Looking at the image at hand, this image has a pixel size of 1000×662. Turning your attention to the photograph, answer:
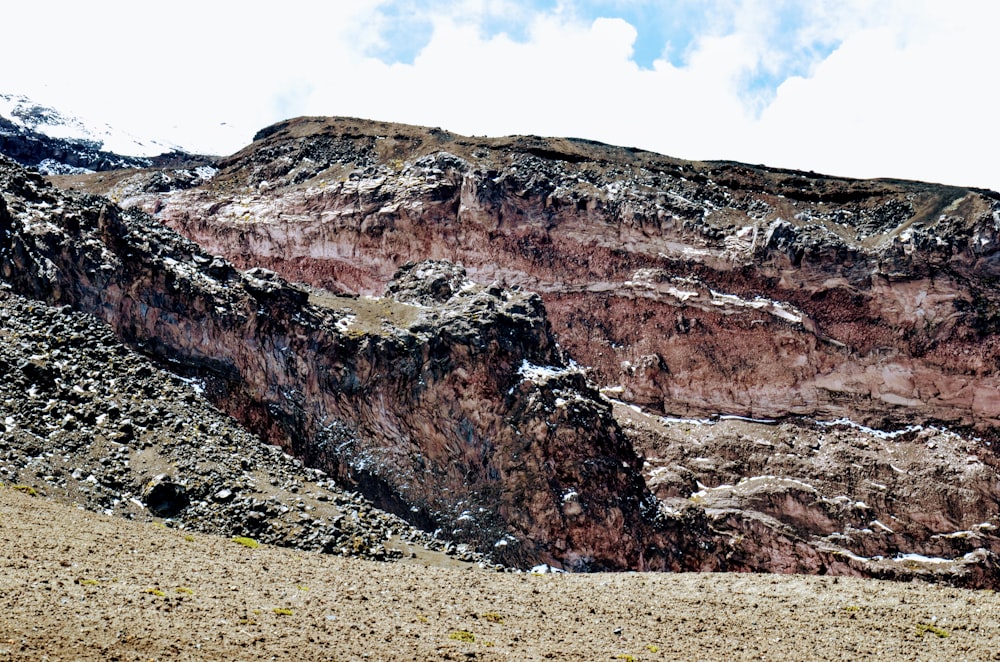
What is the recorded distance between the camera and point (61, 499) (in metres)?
24.8

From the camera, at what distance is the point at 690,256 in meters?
63.7

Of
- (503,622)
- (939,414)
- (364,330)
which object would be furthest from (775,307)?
(503,622)

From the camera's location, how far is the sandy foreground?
15523mm

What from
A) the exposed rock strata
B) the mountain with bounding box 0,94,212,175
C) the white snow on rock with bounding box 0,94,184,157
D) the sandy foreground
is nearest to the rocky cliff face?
the sandy foreground

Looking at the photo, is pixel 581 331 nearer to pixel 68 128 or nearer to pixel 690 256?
pixel 690 256

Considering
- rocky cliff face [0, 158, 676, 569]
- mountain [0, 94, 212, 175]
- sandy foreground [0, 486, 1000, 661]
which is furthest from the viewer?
mountain [0, 94, 212, 175]

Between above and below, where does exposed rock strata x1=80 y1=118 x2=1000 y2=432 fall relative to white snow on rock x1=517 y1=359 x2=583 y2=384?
above

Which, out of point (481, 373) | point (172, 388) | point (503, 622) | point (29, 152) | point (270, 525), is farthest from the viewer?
point (29, 152)

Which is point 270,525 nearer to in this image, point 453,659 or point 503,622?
point 503,622

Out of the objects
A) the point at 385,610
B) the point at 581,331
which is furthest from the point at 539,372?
the point at 385,610

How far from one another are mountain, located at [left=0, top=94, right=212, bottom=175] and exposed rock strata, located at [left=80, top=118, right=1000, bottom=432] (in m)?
30.3

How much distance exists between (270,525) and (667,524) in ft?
69.0

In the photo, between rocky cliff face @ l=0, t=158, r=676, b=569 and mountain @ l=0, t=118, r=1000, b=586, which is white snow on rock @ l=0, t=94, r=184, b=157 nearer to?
mountain @ l=0, t=118, r=1000, b=586

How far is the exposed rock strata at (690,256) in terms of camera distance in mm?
59406
